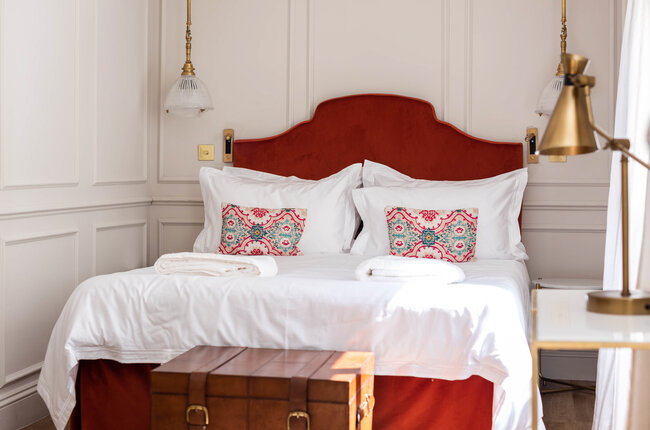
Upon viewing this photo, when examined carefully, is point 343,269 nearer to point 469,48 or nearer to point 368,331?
point 368,331

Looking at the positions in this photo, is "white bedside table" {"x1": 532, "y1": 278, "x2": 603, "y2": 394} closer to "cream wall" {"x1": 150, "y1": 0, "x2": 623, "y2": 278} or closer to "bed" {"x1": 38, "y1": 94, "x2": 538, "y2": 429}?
"cream wall" {"x1": 150, "y1": 0, "x2": 623, "y2": 278}

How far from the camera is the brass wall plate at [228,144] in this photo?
14.2 feet

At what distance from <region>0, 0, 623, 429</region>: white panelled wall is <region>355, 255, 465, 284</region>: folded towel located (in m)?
1.44

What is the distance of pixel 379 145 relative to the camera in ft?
13.4

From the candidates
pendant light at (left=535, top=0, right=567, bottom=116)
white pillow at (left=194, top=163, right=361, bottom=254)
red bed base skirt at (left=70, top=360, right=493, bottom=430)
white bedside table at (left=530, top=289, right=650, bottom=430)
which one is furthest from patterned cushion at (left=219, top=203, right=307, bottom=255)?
white bedside table at (left=530, top=289, right=650, bottom=430)

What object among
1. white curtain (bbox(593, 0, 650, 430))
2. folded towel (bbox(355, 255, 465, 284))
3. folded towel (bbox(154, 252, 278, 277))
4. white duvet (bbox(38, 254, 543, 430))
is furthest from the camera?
folded towel (bbox(154, 252, 278, 277))

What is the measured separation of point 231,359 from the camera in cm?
241

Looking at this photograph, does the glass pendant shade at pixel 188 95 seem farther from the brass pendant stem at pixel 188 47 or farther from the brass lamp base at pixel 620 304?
the brass lamp base at pixel 620 304

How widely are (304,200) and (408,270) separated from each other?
121 centimetres

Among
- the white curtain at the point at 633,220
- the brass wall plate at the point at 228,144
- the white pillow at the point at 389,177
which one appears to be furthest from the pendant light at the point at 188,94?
the white curtain at the point at 633,220

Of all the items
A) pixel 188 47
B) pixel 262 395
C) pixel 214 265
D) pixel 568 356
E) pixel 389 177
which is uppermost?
pixel 188 47

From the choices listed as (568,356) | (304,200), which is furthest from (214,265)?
(568,356)

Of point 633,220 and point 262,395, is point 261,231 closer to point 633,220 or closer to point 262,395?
point 262,395

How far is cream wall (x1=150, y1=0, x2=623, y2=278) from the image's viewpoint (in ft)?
12.8
